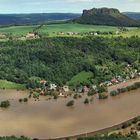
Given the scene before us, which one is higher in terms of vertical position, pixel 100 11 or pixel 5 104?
pixel 100 11

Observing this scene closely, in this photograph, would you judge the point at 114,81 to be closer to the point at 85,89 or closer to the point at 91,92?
the point at 85,89

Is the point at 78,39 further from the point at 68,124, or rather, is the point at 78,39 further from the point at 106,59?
the point at 68,124

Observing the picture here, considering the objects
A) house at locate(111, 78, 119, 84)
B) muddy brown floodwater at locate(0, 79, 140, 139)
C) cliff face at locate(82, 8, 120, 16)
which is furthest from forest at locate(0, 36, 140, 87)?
cliff face at locate(82, 8, 120, 16)

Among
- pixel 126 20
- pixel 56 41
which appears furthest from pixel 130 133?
pixel 126 20

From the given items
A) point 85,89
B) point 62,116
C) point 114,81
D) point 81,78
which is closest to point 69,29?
point 81,78

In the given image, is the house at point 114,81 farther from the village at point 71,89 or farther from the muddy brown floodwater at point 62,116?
the muddy brown floodwater at point 62,116

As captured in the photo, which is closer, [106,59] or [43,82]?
[43,82]

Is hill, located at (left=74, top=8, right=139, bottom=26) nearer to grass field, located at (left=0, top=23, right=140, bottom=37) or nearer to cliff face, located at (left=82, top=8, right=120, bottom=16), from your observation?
cliff face, located at (left=82, top=8, right=120, bottom=16)
